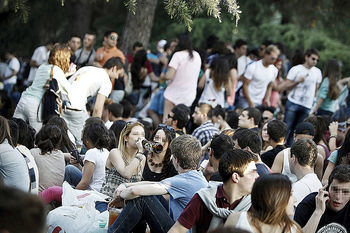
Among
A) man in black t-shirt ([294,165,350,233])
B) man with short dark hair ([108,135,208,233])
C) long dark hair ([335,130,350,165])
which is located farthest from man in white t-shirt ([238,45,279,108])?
man in black t-shirt ([294,165,350,233])

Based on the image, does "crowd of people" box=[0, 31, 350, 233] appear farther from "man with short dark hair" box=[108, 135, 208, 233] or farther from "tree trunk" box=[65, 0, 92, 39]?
"tree trunk" box=[65, 0, 92, 39]

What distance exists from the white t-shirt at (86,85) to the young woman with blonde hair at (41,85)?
0.51 feet

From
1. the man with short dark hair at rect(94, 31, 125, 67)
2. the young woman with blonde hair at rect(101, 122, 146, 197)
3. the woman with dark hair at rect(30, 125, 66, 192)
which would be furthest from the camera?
the man with short dark hair at rect(94, 31, 125, 67)

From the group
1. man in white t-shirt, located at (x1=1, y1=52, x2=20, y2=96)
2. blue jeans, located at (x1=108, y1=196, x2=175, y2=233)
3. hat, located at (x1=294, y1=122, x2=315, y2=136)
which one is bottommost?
man in white t-shirt, located at (x1=1, y1=52, x2=20, y2=96)

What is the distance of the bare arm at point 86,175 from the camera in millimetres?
7258

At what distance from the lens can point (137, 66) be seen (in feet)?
44.1

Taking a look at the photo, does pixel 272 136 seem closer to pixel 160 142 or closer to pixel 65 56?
Answer: pixel 160 142

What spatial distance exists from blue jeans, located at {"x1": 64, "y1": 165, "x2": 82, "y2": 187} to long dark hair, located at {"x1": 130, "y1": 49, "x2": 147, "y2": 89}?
234 inches

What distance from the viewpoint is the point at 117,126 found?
8.66 meters

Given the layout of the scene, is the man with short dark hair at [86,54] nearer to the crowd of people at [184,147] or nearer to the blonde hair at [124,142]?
the crowd of people at [184,147]

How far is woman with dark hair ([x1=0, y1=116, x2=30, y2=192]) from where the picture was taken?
6.20 meters

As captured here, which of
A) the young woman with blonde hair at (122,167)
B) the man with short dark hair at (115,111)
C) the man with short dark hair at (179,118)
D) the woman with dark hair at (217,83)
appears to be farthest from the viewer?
the woman with dark hair at (217,83)

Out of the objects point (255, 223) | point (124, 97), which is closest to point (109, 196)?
point (255, 223)

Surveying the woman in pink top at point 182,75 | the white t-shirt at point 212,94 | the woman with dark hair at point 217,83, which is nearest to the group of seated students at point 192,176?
the woman in pink top at point 182,75
